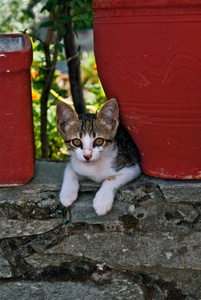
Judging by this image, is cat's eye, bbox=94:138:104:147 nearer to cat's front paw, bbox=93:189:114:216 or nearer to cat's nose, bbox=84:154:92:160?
cat's nose, bbox=84:154:92:160

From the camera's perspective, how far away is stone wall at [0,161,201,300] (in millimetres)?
2264

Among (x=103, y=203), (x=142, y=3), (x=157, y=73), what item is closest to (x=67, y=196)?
(x=103, y=203)

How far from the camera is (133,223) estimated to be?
2270 mm

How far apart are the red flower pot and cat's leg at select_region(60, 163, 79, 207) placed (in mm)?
384

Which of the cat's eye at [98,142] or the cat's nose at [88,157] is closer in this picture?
the cat's nose at [88,157]

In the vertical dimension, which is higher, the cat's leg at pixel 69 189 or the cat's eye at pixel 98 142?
the cat's eye at pixel 98 142

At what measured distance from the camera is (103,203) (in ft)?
7.34

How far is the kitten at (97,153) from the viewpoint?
231 cm

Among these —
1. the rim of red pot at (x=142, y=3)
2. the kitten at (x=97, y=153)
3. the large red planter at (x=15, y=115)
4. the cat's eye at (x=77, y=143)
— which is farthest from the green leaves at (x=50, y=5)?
the cat's eye at (x=77, y=143)

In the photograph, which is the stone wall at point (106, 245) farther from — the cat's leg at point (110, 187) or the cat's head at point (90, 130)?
the cat's head at point (90, 130)

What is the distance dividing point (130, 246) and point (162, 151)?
1.64 feet

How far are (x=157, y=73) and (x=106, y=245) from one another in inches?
34.4

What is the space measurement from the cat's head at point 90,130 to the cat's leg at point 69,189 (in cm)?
12

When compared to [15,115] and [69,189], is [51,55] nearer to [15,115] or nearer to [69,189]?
[15,115]
